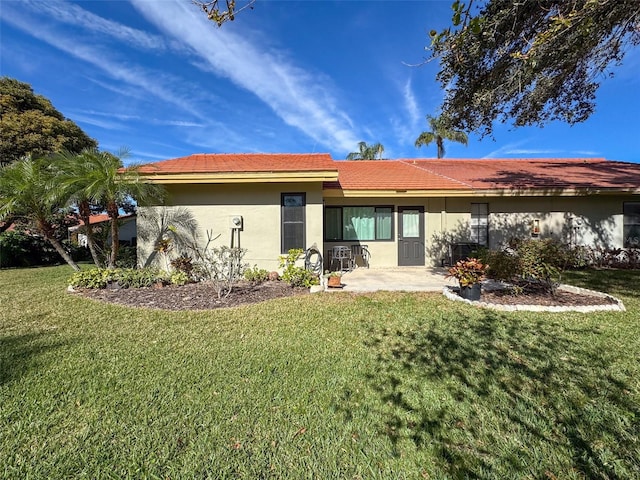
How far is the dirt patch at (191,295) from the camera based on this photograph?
6.77m

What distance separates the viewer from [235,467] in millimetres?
2238

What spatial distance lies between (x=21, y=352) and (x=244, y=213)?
5.98 m

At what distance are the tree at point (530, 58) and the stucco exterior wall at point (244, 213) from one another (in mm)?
4841

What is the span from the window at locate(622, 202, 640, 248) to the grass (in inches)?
336

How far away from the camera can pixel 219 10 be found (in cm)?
333

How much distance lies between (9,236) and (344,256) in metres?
16.3

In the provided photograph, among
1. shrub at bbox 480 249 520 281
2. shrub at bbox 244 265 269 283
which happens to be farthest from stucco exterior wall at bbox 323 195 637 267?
shrub at bbox 480 249 520 281

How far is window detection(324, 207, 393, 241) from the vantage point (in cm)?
1159

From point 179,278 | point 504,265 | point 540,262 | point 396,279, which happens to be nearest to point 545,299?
point 540,262

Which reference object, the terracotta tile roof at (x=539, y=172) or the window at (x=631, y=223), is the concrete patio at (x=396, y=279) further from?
the window at (x=631, y=223)

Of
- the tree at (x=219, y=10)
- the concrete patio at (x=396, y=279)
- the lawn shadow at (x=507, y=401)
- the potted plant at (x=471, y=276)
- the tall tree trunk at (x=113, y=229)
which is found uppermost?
the tree at (x=219, y=10)

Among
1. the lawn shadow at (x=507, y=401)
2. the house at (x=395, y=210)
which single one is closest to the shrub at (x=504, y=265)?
the lawn shadow at (x=507, y=401)

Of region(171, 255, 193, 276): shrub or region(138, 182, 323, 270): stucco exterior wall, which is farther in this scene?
region(138, 182, 323, 270): stucco exterior wall

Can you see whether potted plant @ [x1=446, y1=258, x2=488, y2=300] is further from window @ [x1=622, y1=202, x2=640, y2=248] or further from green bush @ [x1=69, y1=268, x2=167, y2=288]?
window @ [x1=622, y1=202, x2=640, y2=248]
